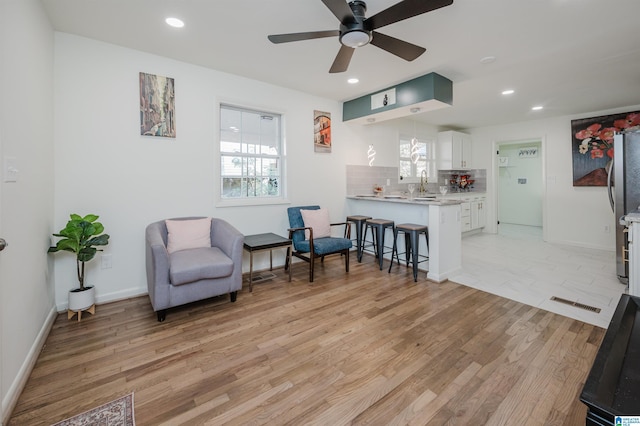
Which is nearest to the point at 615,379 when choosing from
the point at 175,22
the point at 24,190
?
the point at 24,190

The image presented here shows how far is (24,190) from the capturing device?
190 centimetres

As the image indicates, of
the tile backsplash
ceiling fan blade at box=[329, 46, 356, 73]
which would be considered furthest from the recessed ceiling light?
the tile backsplash

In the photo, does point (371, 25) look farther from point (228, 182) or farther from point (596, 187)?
point (596, 187)

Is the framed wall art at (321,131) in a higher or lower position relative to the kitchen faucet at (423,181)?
higher

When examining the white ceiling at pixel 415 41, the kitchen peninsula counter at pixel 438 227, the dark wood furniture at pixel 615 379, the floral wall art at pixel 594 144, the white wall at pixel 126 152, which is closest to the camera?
the dark wood furniture at pixel 615 379

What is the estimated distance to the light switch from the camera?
5.23ft

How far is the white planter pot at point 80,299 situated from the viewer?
8.45 feet

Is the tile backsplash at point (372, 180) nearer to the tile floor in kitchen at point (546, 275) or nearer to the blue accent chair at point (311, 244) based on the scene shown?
the blue accent chair at point (311, 244)

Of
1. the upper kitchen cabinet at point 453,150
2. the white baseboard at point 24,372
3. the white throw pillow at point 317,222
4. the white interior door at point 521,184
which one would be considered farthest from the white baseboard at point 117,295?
the white interior door at point 521,184

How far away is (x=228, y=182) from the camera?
151 inches

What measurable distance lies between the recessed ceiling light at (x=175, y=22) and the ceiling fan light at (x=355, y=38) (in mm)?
1488

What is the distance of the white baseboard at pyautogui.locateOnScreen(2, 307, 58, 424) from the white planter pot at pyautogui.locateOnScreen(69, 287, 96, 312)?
0.17 metres

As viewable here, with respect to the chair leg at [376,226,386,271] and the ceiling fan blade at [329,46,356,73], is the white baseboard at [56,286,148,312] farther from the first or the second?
the ceiling fan blade at [329,46,356,73]

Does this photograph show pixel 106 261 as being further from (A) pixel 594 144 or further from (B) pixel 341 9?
(A) pixel 594 144
